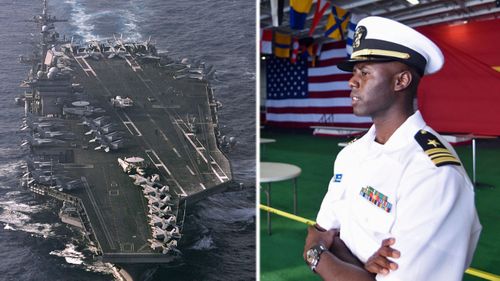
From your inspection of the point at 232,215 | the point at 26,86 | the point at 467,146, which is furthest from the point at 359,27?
the point at 467,146

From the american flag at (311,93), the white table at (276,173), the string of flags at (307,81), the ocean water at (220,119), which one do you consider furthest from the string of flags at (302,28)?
the ocean water at (220,119)

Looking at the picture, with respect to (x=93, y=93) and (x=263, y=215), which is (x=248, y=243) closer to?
(x=93, y=93)

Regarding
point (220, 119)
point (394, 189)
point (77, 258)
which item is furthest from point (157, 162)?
point (394, 189)

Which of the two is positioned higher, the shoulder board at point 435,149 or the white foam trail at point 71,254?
the shoulder board at point 435,149

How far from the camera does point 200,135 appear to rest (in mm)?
1660

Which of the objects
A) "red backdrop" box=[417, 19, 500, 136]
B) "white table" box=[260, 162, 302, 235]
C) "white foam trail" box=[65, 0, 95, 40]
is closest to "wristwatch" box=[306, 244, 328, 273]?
"white foam trail" box=[65, 0, 95, 40]

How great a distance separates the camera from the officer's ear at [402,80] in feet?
3.03

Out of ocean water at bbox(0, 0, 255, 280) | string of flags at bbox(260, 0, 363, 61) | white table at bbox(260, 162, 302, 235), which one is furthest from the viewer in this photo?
string of flags at bbox(260, 0, 363, 61)

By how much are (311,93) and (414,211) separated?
11.7 metres

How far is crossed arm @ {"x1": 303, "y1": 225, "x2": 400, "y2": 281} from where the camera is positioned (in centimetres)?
84

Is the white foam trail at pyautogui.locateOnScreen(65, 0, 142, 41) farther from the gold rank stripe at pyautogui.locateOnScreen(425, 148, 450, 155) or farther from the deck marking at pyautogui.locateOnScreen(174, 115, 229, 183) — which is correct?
the gold rank stripe at pyautogui.locateOnScreen(425, 148, 450, 155)

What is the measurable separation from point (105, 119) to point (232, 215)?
678 mm

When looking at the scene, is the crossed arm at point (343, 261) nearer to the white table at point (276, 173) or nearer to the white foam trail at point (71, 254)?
the white foam trail at point (71, 254)

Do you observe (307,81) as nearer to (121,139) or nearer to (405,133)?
(121,139)
